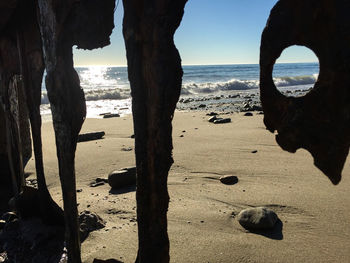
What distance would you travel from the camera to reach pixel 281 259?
2943 mm

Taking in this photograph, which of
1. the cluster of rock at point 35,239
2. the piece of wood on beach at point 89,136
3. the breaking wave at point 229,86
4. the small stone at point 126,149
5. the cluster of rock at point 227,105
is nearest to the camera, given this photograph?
the cluster of rock at point 35,239

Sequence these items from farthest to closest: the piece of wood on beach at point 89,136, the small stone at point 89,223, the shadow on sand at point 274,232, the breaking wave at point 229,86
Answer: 1. the breaking wave at point 229,86
2. the piece of wood on beach at point 89,136
3. the small stone at point 89,223
4. the shadow on sand at point 274,232

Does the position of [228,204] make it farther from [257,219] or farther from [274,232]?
[274,232]

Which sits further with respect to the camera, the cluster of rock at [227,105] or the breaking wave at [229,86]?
the breaking wave at [229,86]

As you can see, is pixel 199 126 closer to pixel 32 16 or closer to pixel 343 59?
pixel 32 16

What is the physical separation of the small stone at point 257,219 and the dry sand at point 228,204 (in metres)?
0.08

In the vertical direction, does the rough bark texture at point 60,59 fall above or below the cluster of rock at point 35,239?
above

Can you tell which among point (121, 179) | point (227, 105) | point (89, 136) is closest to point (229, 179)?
point (121, 179)

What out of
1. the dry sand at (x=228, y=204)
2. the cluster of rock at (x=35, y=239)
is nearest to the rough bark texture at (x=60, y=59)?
the cluster of rock at (x=35, y=239)

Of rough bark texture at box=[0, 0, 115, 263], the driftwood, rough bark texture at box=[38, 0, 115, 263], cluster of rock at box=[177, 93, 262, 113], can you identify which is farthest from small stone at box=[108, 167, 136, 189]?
cluster of rock at box=[177, 93, 262, 113]

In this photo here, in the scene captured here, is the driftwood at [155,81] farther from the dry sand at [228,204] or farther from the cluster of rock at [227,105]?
the cluster of rock at [227,105]

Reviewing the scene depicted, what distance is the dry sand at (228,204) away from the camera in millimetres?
3121

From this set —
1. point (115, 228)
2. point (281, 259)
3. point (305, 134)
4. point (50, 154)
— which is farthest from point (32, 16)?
point (50, 154)

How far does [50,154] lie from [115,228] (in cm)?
466
